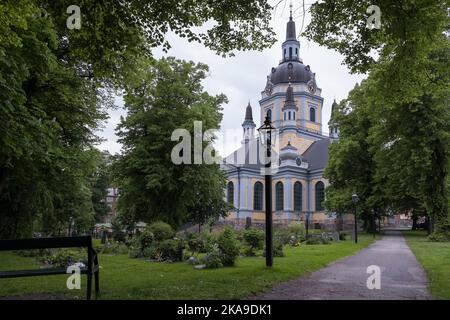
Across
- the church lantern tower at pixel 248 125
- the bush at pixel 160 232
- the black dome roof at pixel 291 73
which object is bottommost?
the bush at pixel 160 232

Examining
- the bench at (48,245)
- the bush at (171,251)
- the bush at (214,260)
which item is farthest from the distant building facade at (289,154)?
the bench at (48,245)

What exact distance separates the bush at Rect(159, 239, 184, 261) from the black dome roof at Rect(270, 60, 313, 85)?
65.0 m

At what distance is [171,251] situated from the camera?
1522 cm

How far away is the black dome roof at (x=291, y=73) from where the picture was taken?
76.9m

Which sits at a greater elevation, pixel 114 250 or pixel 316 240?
pixel 316 240

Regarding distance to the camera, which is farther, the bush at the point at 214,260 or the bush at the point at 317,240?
the bush at the point at 317,240

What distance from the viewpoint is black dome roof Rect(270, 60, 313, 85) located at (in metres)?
76.9

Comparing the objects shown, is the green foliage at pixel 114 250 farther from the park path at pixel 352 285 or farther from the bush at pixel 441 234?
the bush at pixel 441 234

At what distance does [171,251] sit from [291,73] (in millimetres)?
66154

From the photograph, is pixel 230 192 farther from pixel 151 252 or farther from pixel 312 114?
pixel 151 252

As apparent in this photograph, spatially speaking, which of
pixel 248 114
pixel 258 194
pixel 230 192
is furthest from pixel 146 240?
pixel 248 114

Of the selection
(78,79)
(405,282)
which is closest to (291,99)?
(78,79)
